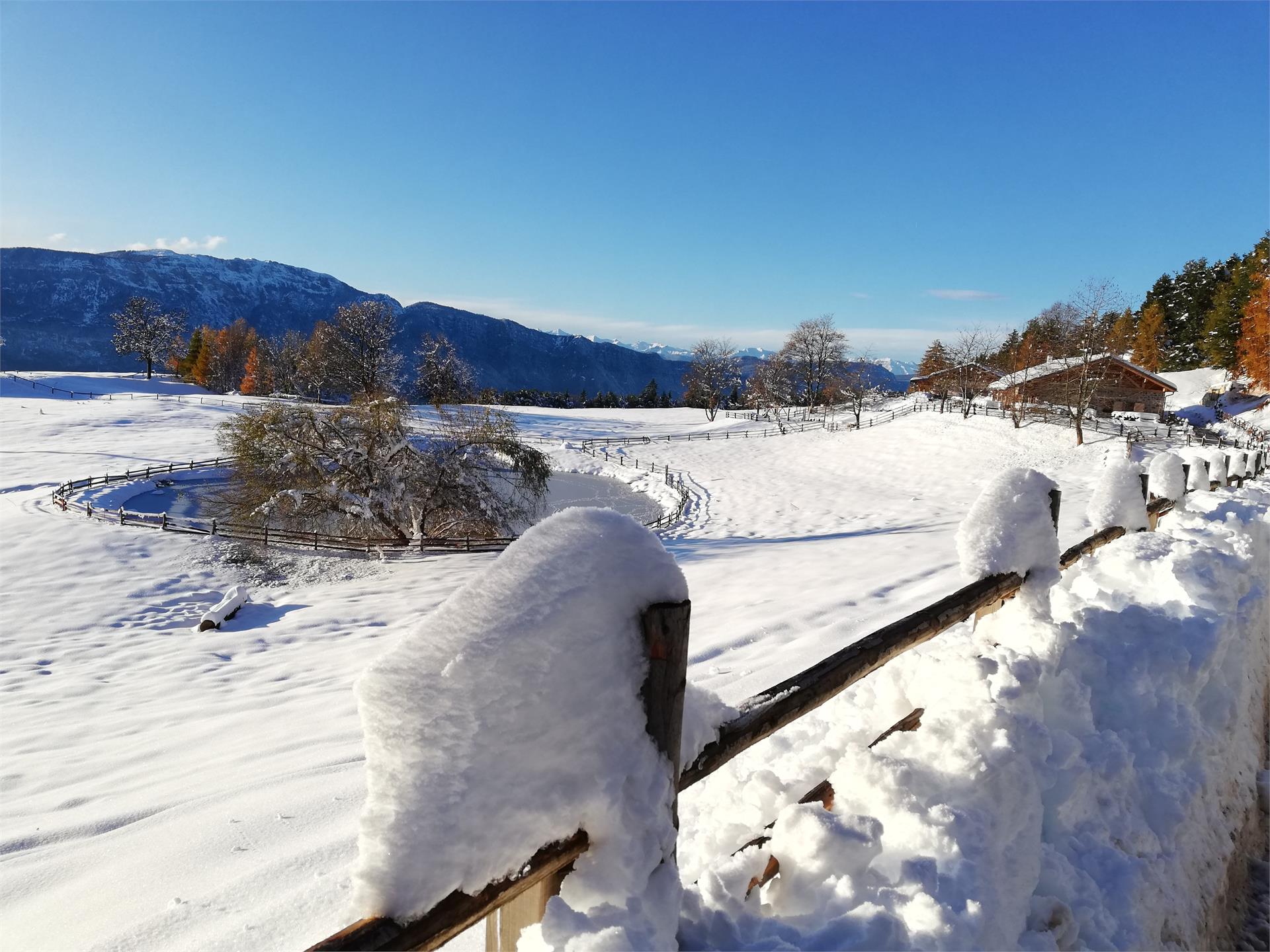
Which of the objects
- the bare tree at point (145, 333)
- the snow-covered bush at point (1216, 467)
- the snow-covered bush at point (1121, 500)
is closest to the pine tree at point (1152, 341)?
the snow-covered bush at point (1216, 467)

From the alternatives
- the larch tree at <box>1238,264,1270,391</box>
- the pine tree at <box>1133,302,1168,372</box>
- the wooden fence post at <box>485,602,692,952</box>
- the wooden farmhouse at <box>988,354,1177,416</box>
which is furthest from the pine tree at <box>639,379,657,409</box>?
the wooden fence post at <box>485,602,692,952</box>

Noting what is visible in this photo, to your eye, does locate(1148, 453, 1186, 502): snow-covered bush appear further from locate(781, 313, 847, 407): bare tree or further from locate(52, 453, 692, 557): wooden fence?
locate(781, 313, 847, 407): bare tree

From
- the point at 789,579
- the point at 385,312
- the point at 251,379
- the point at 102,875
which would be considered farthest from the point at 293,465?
the point at 251,379

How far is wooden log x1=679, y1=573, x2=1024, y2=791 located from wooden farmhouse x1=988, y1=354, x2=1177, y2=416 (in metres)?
38.7

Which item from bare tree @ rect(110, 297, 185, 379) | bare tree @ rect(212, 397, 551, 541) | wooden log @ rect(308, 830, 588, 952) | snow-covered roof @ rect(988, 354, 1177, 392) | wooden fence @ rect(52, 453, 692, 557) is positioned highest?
bare tree @ rect(110, 297, 185, 379)

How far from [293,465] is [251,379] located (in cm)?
6300

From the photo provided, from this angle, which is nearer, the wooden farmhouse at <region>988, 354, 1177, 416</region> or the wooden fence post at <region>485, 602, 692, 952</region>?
the wooden fence post at <region>485, 602, 692, 952</region>

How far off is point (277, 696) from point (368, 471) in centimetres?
1221

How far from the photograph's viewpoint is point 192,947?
110 inches

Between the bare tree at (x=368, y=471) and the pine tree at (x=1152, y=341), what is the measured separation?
62.9 metres

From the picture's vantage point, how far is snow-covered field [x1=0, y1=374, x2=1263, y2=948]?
2.93 m

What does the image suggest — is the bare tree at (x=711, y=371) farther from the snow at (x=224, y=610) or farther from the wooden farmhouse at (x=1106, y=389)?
the snow at (x=224, y=610)

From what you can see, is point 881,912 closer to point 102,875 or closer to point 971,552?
point 971,552

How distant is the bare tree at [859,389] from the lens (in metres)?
53.3
